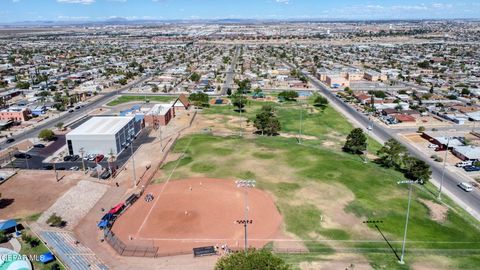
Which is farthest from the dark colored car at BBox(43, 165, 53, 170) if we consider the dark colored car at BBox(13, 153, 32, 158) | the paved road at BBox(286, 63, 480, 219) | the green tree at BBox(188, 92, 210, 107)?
the paved road at BBox(286, 63, 480, 219)

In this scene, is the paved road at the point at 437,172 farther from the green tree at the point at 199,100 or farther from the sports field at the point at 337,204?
the green tree at the point at 199,100

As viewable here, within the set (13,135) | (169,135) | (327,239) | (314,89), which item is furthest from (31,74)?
(327,239)

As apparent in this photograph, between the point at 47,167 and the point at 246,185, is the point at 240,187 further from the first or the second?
the point at 47,167

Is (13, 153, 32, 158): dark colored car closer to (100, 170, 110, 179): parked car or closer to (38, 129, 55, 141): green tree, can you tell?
(38, 129, 55, 141): green tree

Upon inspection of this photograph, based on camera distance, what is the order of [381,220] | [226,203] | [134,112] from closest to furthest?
[381,220] < [226,203] < [134,112]

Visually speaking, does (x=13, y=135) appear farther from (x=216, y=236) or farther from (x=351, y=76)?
(x=351, y=76)
